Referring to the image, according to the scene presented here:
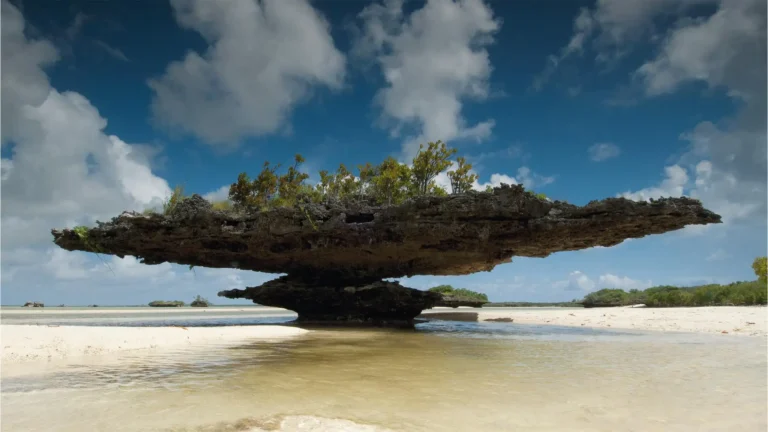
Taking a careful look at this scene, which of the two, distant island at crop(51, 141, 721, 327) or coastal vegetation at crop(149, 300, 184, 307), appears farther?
coastal vegetation at crop(149, 300, 184, 307)

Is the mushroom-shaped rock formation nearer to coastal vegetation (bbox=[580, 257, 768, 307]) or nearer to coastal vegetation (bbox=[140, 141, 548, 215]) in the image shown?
coastal vegetation (bbox=[140, 141, 548, 215])

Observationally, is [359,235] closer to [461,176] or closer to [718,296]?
[461,176]

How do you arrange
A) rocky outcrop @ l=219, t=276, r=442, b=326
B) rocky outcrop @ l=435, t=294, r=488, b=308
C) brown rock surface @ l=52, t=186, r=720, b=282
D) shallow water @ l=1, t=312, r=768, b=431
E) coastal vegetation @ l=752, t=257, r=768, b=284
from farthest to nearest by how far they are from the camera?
coastal vegetation @ l=752, t=257, r=768, b=284 → rocky outcrop @ l=435, t=294, r=488, b=308 → rocky outcrop @ l=219, t=276, r=442, b=326 → brown rock surface @ l=52, t=186, r=720, b=282 → shallow water @ l=1, t=312, r=768, b=431

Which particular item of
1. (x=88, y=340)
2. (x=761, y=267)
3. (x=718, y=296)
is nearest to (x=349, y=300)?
(x=88, y=340)

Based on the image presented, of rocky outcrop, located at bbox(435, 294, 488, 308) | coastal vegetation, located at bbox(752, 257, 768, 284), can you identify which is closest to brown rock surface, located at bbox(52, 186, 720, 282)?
rocky outcrop, located at bbox(435, 294, 488, 308)

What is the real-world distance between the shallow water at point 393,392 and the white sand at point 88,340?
863 millimetres

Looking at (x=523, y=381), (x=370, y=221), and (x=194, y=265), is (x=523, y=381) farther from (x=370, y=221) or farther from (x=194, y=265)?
(x=194, y=265)

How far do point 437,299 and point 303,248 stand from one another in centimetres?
663

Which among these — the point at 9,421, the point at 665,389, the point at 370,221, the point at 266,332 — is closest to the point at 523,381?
the point at 665,389

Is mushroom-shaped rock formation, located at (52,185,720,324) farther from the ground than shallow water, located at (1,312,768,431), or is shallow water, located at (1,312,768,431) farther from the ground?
mushroom-shaped rock formation, located at (52,185,720,324)

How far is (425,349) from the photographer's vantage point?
8742 millimetres

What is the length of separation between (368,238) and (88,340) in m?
9.55

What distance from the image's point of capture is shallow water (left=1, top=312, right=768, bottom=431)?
3.44 meters

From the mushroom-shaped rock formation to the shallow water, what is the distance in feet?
22.6
